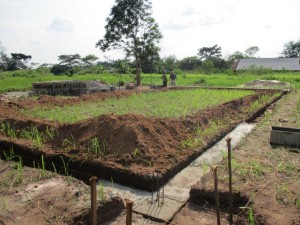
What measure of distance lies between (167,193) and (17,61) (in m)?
53.1

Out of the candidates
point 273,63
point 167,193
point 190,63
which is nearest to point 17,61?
point 190,63

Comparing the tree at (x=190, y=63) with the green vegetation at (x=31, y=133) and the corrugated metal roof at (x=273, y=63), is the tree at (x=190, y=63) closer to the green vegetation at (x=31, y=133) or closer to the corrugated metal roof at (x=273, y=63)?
the corrugated metal roof at (x=273, y=63)

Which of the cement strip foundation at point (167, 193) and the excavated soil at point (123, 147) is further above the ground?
the excavated soil at point (123, 147)

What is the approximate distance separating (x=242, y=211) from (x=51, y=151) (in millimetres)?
3722

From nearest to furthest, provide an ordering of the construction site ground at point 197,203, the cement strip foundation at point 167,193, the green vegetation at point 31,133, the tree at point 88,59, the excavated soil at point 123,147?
the construction site ground at point 197,203, the cement strip foundation at point 167,193, the excavated soil at point 123,147, the green vegetation at point 31,133, the tree at point 88,59

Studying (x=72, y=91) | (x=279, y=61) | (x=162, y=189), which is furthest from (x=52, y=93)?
(x=279, y=61)

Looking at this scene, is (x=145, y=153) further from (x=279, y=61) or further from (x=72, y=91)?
(x=279, y=61)

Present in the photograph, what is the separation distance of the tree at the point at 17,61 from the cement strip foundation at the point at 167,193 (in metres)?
50.3

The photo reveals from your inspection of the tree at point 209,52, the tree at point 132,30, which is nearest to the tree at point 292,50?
the tree at point 209,52

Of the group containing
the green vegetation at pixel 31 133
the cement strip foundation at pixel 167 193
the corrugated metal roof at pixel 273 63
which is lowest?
the cement strip foundation at pixel 167 193

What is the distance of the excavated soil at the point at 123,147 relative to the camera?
4715 millimetres

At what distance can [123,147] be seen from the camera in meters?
5.32

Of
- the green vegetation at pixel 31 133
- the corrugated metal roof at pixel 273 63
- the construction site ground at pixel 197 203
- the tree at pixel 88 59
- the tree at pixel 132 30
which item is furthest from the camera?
the tree at pixel 88 59

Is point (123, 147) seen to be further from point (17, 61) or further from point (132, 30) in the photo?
point (17, 61)
